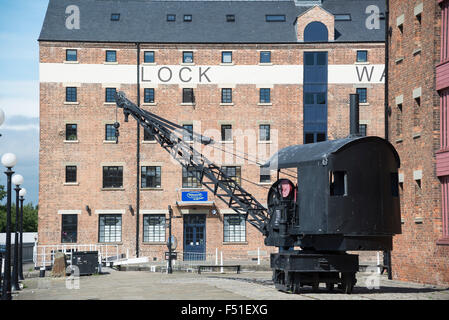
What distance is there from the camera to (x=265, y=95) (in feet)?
162

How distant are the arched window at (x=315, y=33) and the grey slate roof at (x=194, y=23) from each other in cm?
91

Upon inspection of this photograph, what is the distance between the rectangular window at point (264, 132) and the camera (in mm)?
49000

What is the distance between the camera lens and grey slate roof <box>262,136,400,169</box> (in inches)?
801

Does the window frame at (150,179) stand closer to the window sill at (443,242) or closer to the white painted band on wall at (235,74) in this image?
the white painted band on wall at (235,74)

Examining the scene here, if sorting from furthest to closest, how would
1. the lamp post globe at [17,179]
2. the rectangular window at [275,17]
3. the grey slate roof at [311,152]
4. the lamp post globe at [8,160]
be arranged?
1. the rectangular window at [275,17]
2. the lamp post globe at [17,179]
3. the lamp post globe at [8,160]
4. the grey slate roof at [311,152]

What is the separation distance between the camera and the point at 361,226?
66.2ft

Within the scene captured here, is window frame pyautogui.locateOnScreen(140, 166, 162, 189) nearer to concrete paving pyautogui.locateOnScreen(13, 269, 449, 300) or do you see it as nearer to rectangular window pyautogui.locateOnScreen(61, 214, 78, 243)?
rectangular window pyautogui.locateOnScreen(61, 214, 78, 243)

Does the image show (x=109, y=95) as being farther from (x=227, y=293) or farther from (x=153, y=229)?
(x=227, y=293)

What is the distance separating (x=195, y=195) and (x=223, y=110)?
20.6ft

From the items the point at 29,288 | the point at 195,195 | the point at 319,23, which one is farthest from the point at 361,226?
the point at 319,23

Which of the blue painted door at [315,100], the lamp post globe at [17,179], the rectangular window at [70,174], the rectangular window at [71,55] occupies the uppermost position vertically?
the rectangular window at [71,55]

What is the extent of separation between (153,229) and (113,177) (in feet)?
14.9

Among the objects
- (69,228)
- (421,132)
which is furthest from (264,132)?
(421,132)

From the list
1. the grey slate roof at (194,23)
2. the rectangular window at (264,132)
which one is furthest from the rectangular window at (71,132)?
the rectangular window at (264,132)
